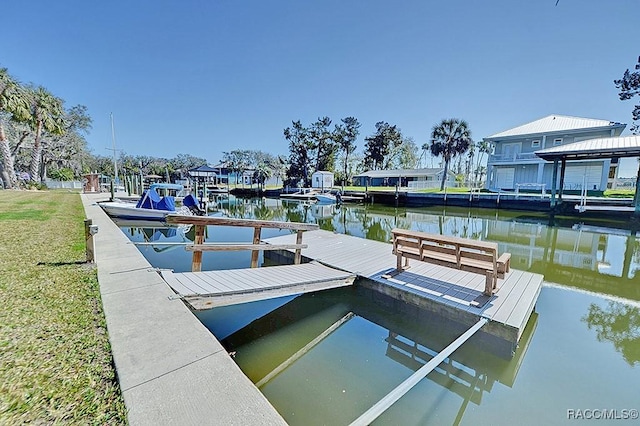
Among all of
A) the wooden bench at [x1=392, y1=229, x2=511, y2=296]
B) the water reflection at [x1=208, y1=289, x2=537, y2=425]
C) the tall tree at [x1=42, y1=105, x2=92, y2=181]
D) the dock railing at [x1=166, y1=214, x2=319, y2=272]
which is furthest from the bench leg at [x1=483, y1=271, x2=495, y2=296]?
the tall tree at [x1=42, y1=105, x2=92, y2=181]

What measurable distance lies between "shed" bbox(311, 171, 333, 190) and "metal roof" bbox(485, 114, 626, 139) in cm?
2396

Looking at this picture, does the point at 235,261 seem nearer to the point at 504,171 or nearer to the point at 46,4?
the point at 46,4

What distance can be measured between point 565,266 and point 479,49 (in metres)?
9.34

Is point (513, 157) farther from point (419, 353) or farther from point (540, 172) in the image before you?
point (419, 353)

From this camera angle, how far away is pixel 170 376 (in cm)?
205

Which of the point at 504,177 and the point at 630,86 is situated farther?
the point at 504,177

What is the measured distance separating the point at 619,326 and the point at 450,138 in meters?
36.2

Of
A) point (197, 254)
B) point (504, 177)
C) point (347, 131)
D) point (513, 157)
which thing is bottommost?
point (197, 254)

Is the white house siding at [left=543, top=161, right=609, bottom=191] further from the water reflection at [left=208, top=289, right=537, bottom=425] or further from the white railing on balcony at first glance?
the water reflection at [left=208, top=289, right=537, bottom=425]

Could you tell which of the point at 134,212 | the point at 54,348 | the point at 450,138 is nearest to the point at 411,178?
the point at 450,138

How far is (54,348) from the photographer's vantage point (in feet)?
7.64

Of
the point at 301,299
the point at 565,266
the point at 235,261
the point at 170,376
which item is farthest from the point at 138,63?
the point at 565,266

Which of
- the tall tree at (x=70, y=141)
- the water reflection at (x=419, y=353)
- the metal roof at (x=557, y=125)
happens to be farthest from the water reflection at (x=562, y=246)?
the tall tree at (x=70, y=141)

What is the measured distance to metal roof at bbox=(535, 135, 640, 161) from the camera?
561 inches
